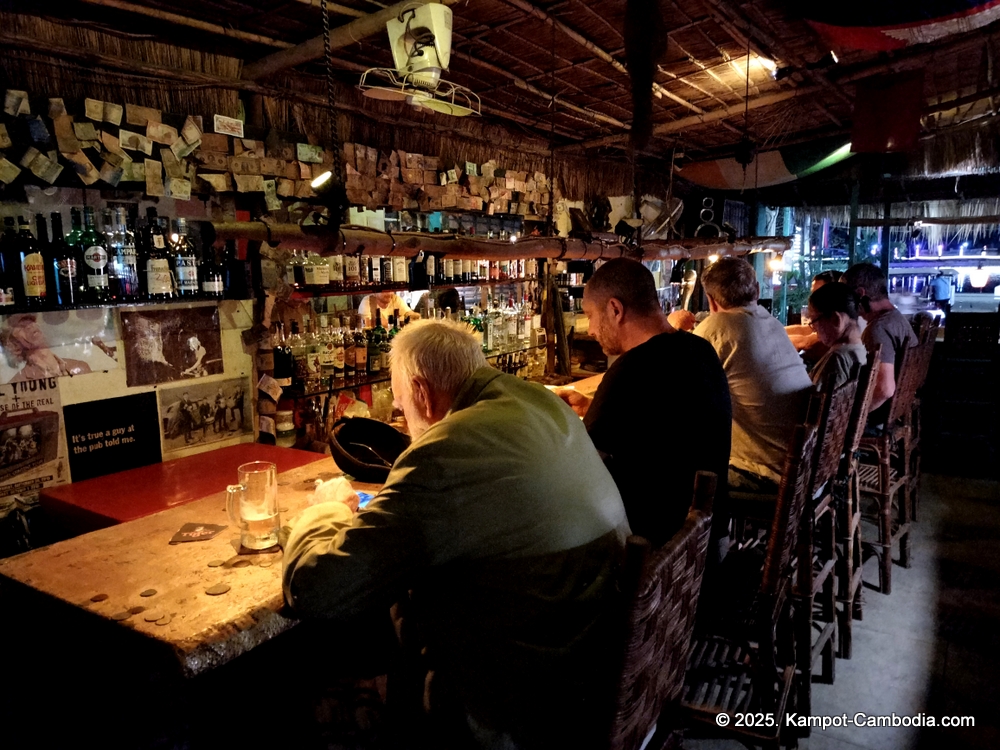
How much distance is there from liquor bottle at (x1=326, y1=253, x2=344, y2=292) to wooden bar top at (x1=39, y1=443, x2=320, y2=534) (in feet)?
3.31

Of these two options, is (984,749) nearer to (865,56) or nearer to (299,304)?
(299,304)

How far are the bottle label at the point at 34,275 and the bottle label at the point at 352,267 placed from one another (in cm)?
157

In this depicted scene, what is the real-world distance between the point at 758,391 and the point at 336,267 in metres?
2.41

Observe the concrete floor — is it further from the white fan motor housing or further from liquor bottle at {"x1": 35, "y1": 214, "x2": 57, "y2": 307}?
liquor bottle at {"x1": 35, "y1": 214, "x2": 57, "y2": 307}

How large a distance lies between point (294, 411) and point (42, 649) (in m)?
1.78

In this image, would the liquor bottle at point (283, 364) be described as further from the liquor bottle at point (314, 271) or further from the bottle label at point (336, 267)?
the bottle label at point (336, 267)

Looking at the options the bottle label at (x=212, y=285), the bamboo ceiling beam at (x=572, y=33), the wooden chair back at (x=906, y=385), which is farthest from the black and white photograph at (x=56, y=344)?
the wooden chair back at (x=906, y=385)

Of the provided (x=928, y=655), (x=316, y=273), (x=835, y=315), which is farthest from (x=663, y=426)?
(x=316, y=273)

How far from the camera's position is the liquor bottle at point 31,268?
2.50 meters

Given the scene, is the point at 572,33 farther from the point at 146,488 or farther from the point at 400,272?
the point at 146,488

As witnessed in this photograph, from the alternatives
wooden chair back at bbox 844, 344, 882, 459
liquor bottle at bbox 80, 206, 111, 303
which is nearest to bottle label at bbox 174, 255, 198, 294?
liquor bottle at bbox 80, 206, 111, 303

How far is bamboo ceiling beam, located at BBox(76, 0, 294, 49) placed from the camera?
2.65 m

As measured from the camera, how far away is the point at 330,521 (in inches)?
58.6

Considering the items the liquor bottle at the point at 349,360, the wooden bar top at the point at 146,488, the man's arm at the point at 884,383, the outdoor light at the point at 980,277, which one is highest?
the outdoor light at the point at 980,277
